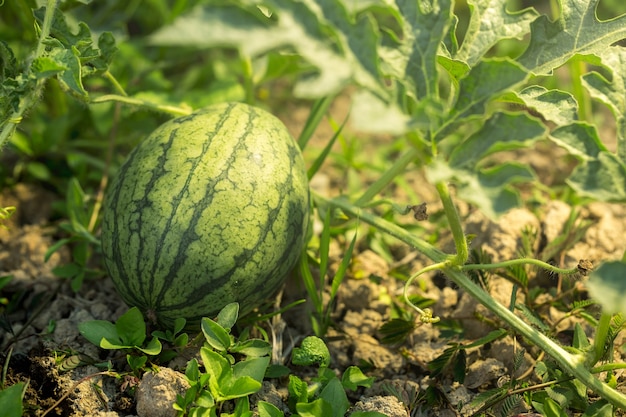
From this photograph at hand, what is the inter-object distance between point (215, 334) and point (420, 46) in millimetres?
1024

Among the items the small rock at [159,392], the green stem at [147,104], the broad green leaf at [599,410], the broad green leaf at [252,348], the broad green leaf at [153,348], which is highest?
the green stem at [147,104]

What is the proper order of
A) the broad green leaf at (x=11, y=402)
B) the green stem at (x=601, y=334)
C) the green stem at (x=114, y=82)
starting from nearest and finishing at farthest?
the broad green leaf at (x=11, y=402), the green stem at (x=601, y=334), the green stem at (x=114, y=82)

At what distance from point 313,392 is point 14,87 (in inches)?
50.8

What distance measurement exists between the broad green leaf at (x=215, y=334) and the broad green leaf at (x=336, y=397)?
329mm

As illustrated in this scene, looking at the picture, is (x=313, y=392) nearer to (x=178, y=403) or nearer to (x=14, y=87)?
(x=178, y=403)

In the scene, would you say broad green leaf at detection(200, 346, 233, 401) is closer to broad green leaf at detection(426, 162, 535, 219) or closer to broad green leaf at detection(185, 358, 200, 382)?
broad green leaf at detection(185, 358, 200, 382)

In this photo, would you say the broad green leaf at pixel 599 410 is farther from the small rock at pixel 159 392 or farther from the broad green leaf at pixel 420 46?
the small rock at pixel 159 392

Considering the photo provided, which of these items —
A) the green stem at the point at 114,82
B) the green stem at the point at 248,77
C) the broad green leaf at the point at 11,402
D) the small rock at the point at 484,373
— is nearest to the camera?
the broad green leaf at the point at 11,402

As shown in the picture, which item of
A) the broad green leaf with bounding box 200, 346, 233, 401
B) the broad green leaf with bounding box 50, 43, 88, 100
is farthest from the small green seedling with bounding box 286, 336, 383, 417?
the broad green leaf with bounding box 50, 43, 88, 100

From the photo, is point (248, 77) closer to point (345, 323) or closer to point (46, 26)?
point (46, 26)

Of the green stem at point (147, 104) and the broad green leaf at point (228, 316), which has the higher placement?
the green stem at point (147, 104)

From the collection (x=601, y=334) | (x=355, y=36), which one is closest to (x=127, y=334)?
(x=355, y=36)

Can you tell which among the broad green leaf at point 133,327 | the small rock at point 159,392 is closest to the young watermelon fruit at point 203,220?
the broad green leaf at point 133,327

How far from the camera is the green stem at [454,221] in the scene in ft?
6.01
